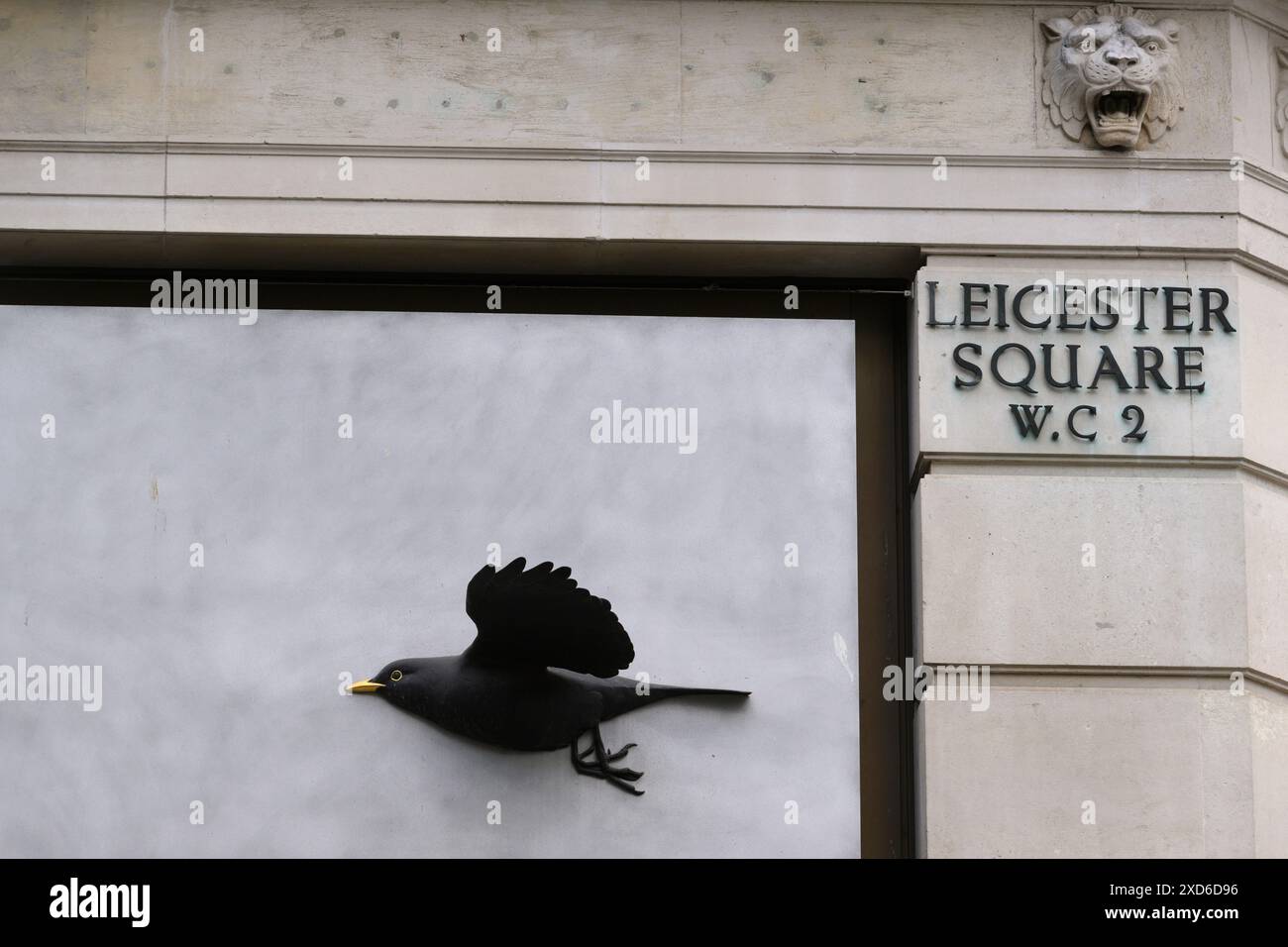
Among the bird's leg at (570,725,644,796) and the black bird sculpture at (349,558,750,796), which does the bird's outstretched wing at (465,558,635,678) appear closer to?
the black bird sculpture at (349,558,750,796)

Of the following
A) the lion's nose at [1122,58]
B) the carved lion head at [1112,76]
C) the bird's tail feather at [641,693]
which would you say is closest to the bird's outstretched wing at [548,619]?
the bird's tail feather at [641,693]

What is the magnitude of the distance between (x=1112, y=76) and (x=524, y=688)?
4022mm

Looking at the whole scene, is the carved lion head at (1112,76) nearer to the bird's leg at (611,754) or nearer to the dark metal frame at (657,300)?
the dark metal frame at (657,300)

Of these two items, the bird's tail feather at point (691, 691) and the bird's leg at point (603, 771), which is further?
the bird's tail feather at point (691, 691)

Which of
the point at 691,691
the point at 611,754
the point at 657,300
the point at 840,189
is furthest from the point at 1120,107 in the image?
the point at 611,754

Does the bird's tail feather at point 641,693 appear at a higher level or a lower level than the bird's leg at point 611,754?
higher

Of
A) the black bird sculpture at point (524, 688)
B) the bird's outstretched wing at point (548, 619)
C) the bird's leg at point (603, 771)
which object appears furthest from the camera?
the bird's leg at point (603, 771)

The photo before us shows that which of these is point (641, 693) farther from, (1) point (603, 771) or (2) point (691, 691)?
(1) point (603, 771)

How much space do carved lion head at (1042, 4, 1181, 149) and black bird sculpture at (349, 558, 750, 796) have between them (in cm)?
322

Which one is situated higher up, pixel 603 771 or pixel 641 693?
pixel 641 693

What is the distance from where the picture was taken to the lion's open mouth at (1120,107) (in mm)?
12023

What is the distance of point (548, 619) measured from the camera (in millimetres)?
11258
